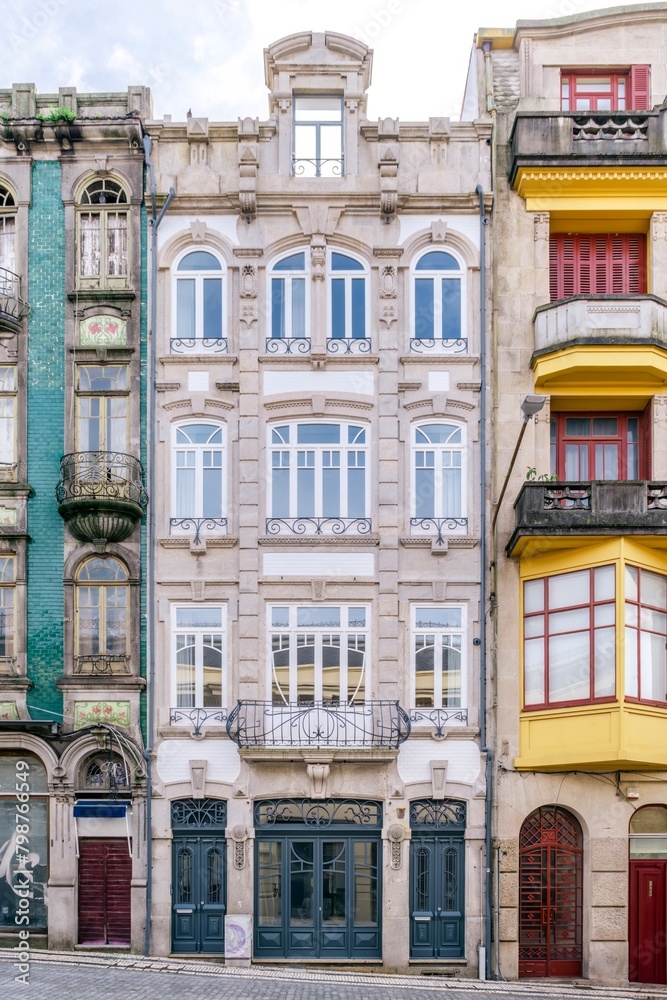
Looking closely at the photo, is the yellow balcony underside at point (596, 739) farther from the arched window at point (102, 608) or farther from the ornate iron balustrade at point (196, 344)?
the ornate iron balustrade at point (196, 344)

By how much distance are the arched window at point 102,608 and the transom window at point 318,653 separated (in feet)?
10.8

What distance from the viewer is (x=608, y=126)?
2336 cm

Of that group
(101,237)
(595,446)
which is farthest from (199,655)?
(595,446)

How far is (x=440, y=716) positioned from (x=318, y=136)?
43.6 feet

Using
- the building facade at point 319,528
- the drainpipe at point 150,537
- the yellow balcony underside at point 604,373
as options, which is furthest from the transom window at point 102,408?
the yellow balcony underside at point 604,373

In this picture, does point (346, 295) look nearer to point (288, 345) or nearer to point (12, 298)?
point (288, 345)

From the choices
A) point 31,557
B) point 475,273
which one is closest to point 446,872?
point 31,557

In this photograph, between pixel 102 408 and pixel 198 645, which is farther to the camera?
pixel 102 408

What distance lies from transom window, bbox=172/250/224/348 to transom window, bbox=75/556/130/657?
18.0 feet

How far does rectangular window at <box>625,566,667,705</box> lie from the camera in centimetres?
2144

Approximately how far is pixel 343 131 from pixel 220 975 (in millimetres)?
18256

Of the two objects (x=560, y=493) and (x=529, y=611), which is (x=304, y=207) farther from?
(x=529, y=611)

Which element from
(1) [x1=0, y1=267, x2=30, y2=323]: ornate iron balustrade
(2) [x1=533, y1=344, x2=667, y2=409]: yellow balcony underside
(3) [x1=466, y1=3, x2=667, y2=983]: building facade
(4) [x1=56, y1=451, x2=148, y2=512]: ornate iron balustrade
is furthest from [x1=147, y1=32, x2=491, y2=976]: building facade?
(1) [x1=0, y1=267, x2=30, y2=323]: ornate iron balustrade

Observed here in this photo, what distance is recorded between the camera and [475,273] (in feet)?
78.2
